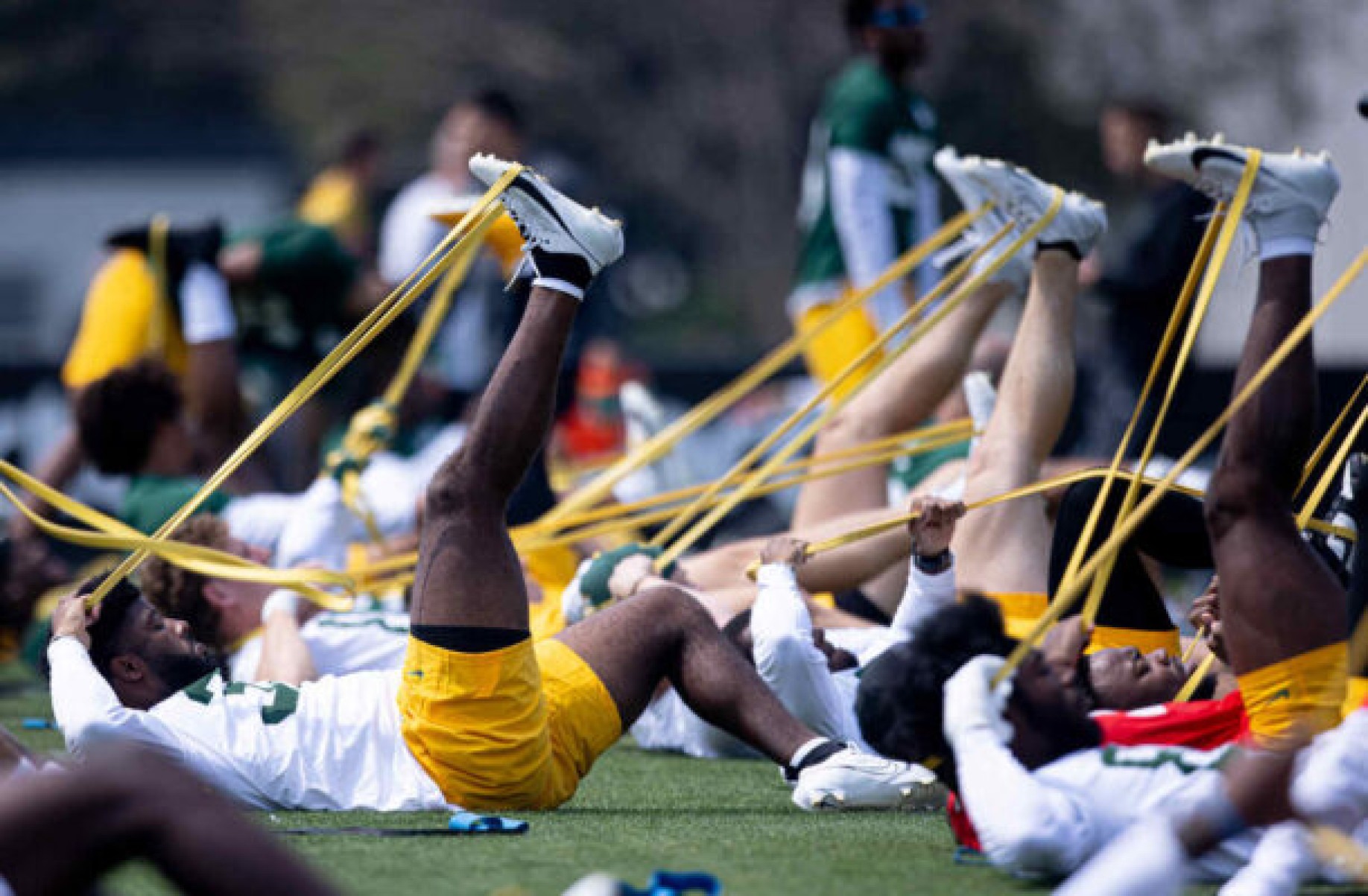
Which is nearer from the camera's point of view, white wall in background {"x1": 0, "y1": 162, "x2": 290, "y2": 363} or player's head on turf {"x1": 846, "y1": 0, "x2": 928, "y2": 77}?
player's head on turf {"x1": 846, "y1": 0, "x2": 928, "y2": 77}

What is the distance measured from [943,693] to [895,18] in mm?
4901

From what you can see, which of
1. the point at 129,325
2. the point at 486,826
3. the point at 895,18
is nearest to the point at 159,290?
the point at 129,325

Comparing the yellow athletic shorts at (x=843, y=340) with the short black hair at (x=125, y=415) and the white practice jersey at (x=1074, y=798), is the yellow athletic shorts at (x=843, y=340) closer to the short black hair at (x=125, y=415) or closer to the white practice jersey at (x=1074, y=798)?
the short black hair at (x=125, y=415)

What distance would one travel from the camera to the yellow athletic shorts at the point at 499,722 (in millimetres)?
4297

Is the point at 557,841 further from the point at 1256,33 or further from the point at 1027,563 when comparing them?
the point at 1256,33

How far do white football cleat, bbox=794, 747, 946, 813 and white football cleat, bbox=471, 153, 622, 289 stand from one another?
1.17 meters

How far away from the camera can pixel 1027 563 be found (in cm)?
538

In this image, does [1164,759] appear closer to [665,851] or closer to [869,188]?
[665,851]

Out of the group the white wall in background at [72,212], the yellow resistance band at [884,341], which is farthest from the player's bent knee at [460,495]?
the white wall in background at [72,212]

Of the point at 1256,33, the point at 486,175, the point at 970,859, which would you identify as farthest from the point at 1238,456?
the point at 1256,33

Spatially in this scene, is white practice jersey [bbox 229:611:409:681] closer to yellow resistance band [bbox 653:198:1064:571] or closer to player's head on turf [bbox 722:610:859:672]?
yellow resistance band [bbox 653:198:1064:571]

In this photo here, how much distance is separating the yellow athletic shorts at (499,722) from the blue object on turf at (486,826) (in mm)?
192

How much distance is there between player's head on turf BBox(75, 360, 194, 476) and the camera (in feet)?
23.6

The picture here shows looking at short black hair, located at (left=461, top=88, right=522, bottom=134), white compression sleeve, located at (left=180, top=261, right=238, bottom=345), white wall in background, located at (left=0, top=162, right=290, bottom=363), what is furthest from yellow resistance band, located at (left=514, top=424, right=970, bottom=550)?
white wall in background, located at (left=0, top=162, right=290, bottom=363)
